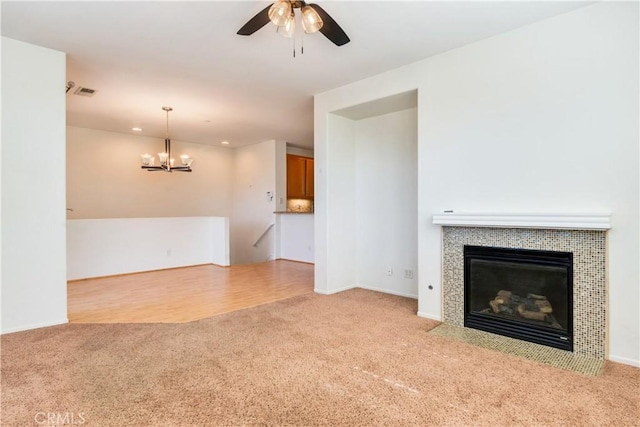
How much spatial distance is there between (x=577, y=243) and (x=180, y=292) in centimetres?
444

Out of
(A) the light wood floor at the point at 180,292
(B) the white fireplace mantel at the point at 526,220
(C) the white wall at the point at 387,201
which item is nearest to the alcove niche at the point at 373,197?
(C) the white wall at the point at 387,201

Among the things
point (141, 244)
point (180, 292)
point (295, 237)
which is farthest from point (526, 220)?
point (141, 244)

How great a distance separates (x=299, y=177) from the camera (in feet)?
28.0

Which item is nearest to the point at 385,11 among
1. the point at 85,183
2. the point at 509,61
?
the point at 509,61

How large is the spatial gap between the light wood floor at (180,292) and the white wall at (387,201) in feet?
3.40

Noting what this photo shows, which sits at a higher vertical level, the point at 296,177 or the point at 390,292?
the point at 296,177

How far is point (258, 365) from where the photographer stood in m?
2.35

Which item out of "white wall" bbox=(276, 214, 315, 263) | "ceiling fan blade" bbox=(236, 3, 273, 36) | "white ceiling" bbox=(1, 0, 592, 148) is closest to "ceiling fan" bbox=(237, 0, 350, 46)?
"ceiling fan blade" bbox=(236, 3, 273, 36)

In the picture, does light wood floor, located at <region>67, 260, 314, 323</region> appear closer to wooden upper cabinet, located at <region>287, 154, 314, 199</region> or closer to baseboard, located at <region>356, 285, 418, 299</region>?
baseboard, located at <region>356, 285, 418, 299</region>

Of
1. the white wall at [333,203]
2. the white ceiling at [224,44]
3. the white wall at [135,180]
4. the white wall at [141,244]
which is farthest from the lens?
the white wall at [135,180]

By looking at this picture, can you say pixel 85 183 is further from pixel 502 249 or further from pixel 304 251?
pixel 502 249

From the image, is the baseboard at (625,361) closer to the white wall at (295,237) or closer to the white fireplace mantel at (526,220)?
the white fireplace mantel at (526,220)

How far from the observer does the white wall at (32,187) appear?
9.74 feet

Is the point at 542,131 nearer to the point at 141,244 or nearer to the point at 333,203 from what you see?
the point at 333,203
